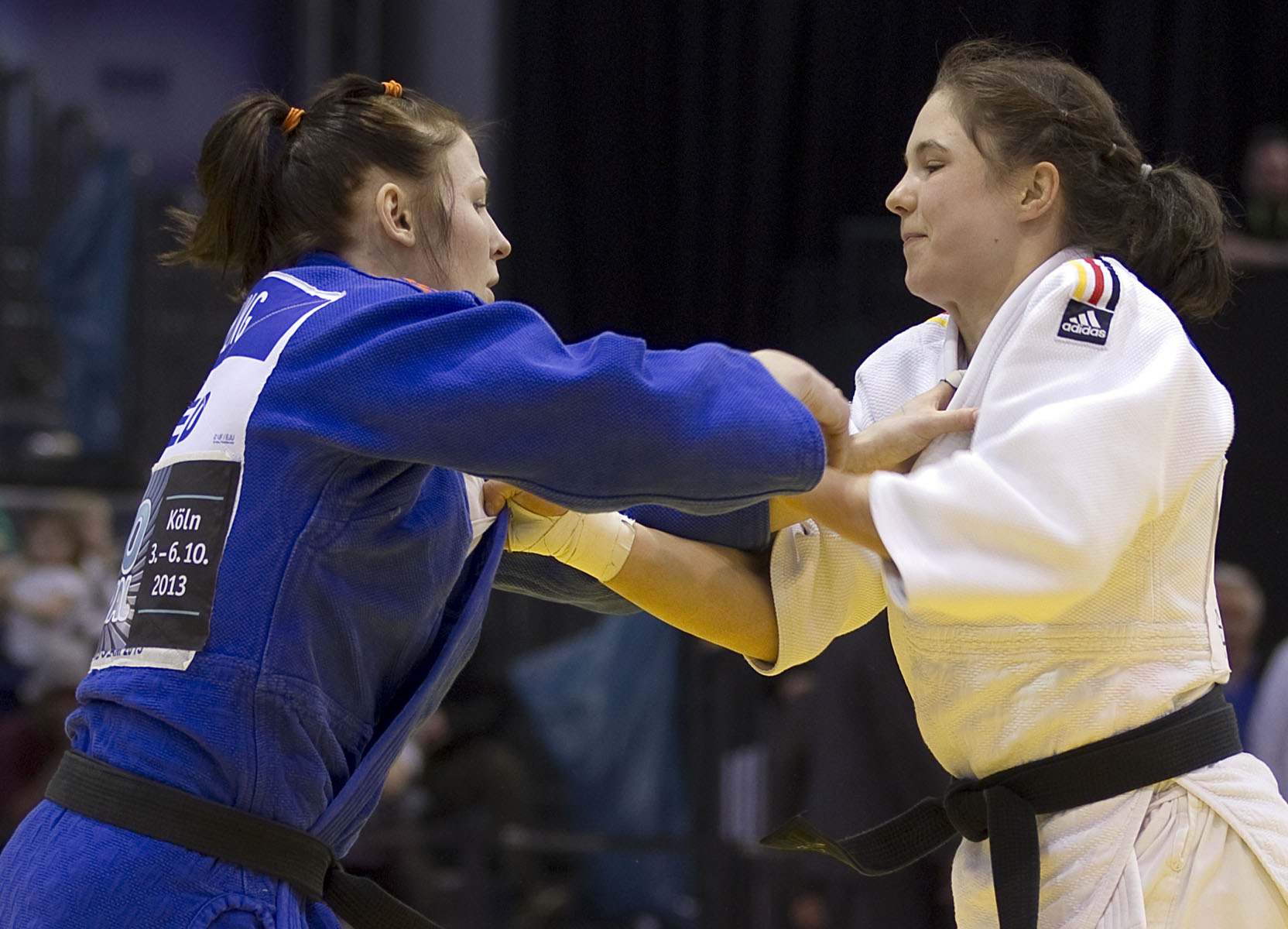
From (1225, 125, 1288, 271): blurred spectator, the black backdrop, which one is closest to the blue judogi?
the black backdrop

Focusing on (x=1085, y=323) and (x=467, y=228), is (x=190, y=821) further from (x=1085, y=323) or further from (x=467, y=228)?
(x=1085, y=323)

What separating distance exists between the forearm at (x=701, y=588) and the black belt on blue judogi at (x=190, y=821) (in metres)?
0.52

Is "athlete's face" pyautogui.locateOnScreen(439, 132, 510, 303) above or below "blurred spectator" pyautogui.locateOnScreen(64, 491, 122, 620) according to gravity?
above

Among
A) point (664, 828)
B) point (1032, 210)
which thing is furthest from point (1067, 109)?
point (664, 828)

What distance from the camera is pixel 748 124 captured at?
4.57 meters

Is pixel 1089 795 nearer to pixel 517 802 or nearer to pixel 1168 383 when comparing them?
pixel 1168 383

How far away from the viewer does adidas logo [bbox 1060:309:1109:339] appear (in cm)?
152

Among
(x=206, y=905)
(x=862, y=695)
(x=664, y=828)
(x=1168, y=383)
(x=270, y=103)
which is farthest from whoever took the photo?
(x=664, y=828)

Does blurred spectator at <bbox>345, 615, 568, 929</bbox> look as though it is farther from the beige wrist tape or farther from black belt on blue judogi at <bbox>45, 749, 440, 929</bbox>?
black belt on blue judogi at <bbox>45, 749, 440, 929</bbox>

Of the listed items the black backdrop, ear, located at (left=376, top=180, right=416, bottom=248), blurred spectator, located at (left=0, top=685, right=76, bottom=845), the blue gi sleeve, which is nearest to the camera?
the blue gi sleeve

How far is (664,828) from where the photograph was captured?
3.62 metres

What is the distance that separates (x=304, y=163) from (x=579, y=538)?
507 millimetres

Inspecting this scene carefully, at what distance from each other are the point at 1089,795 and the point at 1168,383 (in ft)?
1.33

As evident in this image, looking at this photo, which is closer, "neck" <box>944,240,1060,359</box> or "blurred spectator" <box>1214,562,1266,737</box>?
"neck" <box>944,240,1060,359</box>
